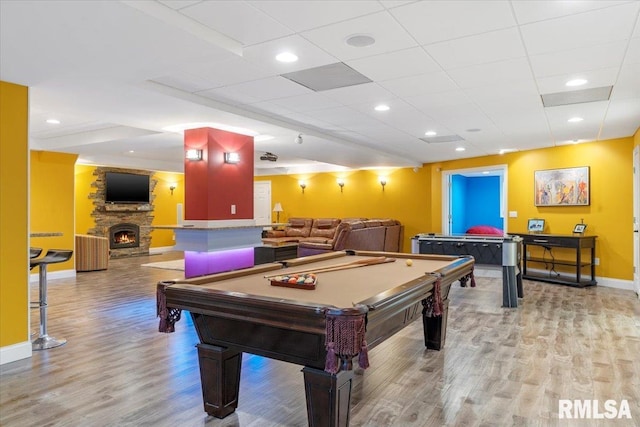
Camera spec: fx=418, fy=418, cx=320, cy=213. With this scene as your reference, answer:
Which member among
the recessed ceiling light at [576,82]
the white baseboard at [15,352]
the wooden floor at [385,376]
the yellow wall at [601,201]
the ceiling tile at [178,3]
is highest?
the recessed ceiling light at [576,82]

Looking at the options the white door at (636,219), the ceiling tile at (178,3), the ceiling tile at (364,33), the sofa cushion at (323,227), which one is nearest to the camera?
the ceiling tile at (178,3)

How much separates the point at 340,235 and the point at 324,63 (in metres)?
5.06

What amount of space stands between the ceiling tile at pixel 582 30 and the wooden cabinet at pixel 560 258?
14.9ft

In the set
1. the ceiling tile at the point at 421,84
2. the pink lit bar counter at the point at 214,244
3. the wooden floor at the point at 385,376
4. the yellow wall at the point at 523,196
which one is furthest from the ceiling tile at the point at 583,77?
the pink lit bar counter at the point at 214,244

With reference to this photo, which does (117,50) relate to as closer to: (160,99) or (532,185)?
(160,99)

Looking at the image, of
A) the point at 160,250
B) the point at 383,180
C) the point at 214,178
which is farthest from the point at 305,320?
the point at 160,250

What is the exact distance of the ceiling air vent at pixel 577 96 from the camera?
4.24 m

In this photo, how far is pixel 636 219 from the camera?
627 cm

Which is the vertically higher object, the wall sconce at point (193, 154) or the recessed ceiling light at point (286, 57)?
the recessed ceiling light at point (286, 57)

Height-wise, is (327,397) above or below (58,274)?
above

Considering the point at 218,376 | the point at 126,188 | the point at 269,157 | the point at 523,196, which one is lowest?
the point at 218,376

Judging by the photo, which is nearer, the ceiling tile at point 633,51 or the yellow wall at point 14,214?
the ceiling tile at point 633,51

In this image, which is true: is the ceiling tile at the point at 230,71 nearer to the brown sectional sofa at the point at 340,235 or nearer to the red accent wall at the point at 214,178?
the red accent wall at the point at 214,178

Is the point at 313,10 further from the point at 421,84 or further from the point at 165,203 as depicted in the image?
the point at 165,203
